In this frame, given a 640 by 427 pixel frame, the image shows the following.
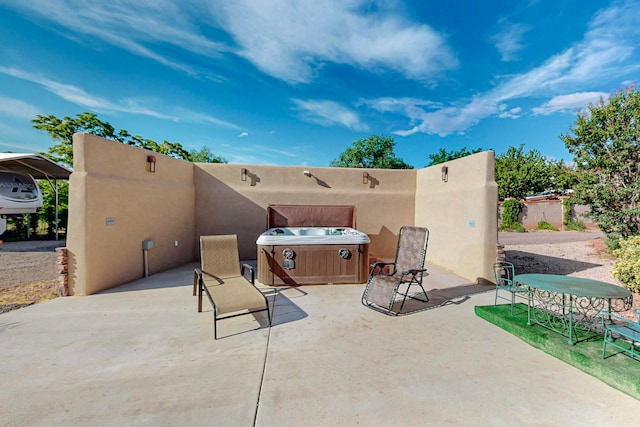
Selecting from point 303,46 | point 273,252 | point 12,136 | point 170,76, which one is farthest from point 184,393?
point 12,136

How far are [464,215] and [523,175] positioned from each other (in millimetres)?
17403

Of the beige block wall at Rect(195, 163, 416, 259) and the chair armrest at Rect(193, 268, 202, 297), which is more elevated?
the beige block wall at Rect(195, 163, 416, 259)

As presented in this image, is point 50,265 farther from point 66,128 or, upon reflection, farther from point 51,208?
point 66,128

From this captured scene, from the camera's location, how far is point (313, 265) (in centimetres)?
514

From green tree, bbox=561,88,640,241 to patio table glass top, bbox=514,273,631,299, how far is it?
6745 millimetres

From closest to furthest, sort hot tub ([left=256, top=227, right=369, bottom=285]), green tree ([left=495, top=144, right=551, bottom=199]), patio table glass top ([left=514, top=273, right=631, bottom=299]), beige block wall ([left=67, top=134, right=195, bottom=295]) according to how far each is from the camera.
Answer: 1. patio table glass top ([left=514, top=273, right=631, bottom=299])
2. beige block wall ([left=67, top=134, right=195, bottom=295])
3. hot tub ([left=256, top=227, right=369, bottom=285])
4. green tree ([left=495, top=144, right=551, bottom=199])

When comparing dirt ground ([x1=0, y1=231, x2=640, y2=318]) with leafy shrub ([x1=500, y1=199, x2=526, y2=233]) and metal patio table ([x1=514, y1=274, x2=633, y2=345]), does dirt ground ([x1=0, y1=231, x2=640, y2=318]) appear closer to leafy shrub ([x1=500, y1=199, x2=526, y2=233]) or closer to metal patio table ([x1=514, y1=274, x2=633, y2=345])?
metal patio table ([x1=514, y1=274, x2=633, y2=345])

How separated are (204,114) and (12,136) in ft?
34.0

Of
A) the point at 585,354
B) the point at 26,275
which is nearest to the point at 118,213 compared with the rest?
the point at 26,275

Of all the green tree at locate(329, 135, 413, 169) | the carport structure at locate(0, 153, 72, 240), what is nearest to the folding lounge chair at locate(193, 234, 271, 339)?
the carport structure at locate(0, 153, 72, 240)

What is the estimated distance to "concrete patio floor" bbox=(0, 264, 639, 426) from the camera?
1.85m

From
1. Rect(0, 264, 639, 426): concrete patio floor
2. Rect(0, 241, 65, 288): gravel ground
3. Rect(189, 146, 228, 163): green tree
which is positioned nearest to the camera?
Rect(0, 264, 639, 426): concrete patio floor

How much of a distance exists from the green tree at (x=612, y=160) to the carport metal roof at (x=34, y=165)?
19.3 meters

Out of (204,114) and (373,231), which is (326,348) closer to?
(373,231)
